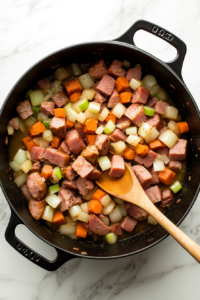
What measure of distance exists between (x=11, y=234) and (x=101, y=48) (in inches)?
76.5

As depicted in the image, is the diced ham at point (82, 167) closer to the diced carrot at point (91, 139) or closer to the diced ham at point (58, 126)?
the diced carrot at point (91, 139)

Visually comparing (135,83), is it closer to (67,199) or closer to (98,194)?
(98,194)

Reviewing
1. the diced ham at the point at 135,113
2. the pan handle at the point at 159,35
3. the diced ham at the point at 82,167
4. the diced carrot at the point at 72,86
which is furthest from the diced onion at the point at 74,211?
the pan handle at the point at 159,35

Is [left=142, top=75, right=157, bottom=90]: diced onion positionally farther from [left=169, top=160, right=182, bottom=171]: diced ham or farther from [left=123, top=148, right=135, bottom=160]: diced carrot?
[left=169, top=160, right=182, bottom=171]: diced ham

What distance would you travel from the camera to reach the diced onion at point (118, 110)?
2.76 metres

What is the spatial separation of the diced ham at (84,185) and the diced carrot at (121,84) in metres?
1.00

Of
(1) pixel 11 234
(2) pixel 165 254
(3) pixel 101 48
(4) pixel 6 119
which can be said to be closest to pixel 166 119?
(3) pixel 101 48

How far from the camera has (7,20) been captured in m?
2.88

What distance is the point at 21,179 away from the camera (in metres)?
2.80

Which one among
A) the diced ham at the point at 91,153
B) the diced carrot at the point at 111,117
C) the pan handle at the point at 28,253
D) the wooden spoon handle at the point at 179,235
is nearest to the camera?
the wooden spoon handle at the point at 179,235

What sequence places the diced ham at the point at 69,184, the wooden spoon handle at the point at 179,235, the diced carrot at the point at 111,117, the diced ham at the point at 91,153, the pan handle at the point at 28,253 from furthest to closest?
the diced carrot at the point at 111,117
the diced ham at the point at 69,184
the diced ham at the point at 91,153
the pan handle at the point at 28,253
the wooden spoon handle at the point at 179,235

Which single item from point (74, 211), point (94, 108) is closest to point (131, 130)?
point (94, 108)

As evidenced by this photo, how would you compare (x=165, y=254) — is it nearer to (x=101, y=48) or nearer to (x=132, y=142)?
(x=132, y=142)

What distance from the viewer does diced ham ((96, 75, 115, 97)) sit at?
2.72 meters
